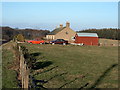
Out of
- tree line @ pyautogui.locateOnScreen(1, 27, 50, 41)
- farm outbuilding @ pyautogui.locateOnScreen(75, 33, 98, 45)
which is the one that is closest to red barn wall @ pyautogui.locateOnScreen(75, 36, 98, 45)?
farm outbuilding @ pyautogui.locateOnScreen(75, 33, 98, 45)

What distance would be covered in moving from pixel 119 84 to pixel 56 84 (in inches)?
130

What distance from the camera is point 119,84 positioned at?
10.5 metres

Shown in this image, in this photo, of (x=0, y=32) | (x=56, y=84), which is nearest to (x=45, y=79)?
(x=56, y=84)

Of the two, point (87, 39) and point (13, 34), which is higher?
point (13, 34)

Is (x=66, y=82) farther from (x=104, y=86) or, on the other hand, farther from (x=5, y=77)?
(x=5, y=77)

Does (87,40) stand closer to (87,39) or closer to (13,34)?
(87,39)

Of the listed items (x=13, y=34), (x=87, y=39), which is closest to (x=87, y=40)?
(x=87, y=39)

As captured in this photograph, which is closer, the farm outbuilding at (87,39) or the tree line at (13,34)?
the farm outbuilding at (87,39)

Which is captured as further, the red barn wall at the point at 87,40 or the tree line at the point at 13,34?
the tree line at the point at 13,34

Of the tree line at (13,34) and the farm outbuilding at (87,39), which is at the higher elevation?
the tree line at (13,34)

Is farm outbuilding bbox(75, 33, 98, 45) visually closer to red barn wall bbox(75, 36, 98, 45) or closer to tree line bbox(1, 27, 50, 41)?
red barn wall bbox(75, 36, 98, 45)

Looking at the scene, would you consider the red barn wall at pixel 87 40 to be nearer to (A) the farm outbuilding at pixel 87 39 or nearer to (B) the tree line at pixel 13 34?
(A) the farm outbuilding at pixel 87 39

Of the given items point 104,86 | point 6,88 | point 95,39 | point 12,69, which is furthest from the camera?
point 95,39

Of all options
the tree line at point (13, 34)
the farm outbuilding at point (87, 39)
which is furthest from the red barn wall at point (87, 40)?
the tree line at point (13, 34)
